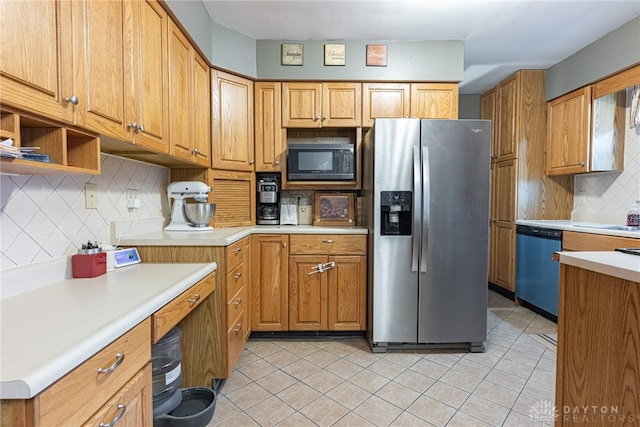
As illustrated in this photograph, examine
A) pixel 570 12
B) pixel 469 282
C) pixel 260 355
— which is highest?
pixel 570 12

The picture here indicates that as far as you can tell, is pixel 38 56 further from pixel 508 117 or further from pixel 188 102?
pixel 508 117

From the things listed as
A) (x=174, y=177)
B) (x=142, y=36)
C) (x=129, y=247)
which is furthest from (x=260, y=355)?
(x=142, y=36)

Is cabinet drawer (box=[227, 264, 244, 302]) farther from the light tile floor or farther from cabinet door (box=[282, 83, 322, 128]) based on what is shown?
cabinet door (box=[282, 83, 322, 128])

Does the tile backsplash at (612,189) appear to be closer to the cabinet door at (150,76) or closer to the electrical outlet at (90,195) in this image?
the cabinet door at (150,76)

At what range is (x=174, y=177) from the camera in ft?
7.80

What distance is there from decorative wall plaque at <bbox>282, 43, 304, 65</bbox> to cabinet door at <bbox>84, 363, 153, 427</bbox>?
8.12 ft

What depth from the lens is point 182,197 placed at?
2.12 m

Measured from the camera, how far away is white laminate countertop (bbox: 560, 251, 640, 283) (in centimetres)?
85

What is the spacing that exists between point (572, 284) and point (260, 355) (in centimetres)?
193

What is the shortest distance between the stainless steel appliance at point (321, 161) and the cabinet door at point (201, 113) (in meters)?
0.69

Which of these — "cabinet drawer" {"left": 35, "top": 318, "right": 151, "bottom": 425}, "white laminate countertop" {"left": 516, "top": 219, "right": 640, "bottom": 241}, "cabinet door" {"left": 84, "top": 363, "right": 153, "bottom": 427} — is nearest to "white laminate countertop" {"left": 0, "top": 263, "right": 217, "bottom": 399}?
"cabinet drawer" {"left": 35, "top": 318, "right": 151, "bottom": 425}

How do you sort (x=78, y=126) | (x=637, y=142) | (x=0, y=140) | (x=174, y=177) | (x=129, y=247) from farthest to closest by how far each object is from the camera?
(x=637, y=142) < (x=174, y=177) < (x=129, y=247) < (x=78, y=126) < (x=0, y=140)

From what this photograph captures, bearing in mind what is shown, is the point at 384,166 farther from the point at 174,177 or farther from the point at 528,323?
the point at 528,323

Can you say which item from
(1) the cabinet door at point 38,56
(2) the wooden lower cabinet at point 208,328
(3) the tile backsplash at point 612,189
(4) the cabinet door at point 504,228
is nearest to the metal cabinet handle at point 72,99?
(1) the cabinet door at point 38,56
